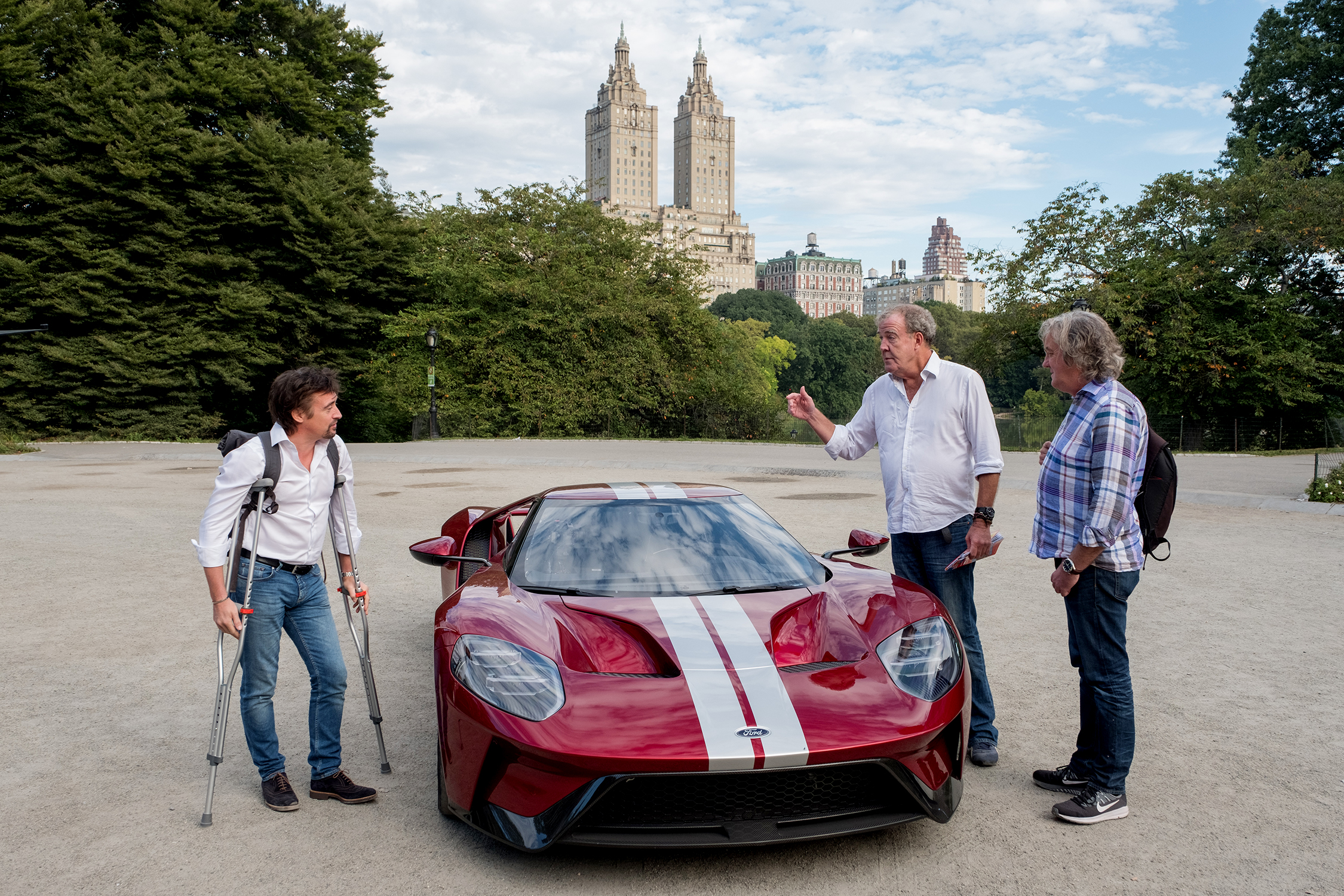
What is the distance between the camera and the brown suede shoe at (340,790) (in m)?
3.78

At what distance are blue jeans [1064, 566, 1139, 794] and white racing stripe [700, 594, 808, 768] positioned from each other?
1238mm

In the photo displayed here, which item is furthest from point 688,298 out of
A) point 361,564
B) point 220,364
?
point 361,564

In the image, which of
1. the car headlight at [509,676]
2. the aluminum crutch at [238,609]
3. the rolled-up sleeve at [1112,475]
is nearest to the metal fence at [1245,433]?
the rolled-up sleeve at [1112,475]

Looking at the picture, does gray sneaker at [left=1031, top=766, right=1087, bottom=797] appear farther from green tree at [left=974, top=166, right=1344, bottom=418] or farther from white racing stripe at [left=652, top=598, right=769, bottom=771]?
green tree at [left=974, top=166, right=1344, bottom=418]

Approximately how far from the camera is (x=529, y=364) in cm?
3269

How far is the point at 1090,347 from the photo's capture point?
3637mm

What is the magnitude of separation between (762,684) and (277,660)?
1.95 metres

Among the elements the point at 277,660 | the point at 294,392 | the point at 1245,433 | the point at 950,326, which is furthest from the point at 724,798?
the point at 950,326

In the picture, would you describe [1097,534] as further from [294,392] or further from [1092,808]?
[294,392]

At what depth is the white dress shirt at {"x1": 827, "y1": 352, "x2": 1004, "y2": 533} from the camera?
4410mm

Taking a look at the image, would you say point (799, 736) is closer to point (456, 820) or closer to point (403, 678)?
point (456, 820)

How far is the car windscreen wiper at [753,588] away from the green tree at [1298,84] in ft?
129

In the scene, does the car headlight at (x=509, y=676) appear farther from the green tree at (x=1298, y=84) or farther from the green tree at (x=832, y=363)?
the green tree at (x=832, y=363)

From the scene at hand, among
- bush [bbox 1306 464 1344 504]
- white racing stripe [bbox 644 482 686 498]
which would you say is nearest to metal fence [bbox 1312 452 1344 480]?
bush [bbox 1306 464 1344 504]
